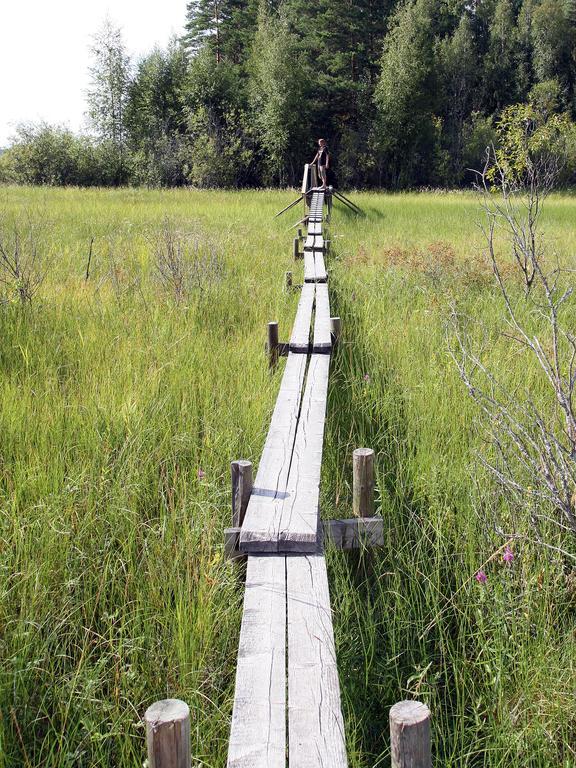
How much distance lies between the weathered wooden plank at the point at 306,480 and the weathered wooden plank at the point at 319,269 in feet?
13.0

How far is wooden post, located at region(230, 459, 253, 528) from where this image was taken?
2.66m

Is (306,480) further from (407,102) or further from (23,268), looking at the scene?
(407,102)

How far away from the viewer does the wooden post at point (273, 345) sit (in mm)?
5185

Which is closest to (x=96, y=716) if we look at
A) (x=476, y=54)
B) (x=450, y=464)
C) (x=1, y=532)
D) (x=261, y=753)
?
(x=261, y=753)

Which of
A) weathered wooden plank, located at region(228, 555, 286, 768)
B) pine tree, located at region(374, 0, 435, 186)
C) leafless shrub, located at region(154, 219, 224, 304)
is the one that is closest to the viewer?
weathered wooden plank, located at region(228, 555, 286, 768)

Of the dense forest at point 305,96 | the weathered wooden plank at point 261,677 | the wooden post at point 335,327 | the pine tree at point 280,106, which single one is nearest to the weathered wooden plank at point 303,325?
the wooden post at point 335,327

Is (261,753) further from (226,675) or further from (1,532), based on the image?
(1,532)

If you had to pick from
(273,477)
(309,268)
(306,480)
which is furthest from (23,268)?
(306,480)

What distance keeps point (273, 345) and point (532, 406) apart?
3024 millimetres

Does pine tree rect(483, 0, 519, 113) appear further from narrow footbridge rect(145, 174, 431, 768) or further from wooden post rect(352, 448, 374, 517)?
wooden post rect(352, 448, 374, 517)

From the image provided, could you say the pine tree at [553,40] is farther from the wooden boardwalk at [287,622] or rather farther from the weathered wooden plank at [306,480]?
the wooden boardwalk at [287,622]

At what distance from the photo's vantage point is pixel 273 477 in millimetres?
2920

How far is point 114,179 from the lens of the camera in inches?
1469

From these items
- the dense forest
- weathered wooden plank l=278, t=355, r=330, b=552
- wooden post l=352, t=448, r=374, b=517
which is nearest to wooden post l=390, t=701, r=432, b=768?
weathered wooden plank l=278, t=355, r=330, b=552
